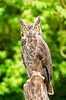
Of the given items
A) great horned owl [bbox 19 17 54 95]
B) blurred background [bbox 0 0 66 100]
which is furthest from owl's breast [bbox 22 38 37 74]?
blurred background [bbox 0 0 66 100]

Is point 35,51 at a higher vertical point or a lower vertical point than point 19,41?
lower

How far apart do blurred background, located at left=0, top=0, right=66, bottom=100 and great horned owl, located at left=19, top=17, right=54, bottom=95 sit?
1.68 metres

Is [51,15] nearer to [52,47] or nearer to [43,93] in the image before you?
[52,47]

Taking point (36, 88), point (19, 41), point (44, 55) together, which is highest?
point (19, 41)

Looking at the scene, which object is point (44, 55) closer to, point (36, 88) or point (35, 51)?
point (35, 51)

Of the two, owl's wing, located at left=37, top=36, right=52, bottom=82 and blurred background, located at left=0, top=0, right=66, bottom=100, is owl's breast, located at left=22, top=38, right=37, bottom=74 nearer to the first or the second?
owl's wing, located at left=37, top=36, right=52, bottom=82

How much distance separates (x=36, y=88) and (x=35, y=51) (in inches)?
11.3

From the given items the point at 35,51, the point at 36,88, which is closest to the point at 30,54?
the point at 35,51

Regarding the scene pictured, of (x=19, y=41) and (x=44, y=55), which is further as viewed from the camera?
(x=19, y=41)

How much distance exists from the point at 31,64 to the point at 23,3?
2.65 m

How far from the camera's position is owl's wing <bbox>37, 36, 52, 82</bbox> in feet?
12.7

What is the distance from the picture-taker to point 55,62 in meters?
6.41

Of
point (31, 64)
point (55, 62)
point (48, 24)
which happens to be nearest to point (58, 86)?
point (55, 62)

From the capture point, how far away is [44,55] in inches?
153
